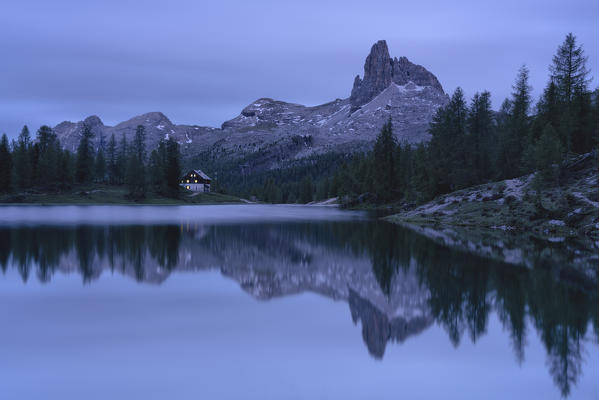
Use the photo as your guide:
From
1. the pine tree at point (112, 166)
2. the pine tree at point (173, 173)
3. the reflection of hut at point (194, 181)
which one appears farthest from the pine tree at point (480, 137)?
the reflection of hut at point (194, 181)

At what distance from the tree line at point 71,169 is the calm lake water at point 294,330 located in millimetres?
109860

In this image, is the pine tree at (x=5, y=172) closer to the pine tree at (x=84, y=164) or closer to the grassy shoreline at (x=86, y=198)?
the grassy shoreline at (x=86, y=198)

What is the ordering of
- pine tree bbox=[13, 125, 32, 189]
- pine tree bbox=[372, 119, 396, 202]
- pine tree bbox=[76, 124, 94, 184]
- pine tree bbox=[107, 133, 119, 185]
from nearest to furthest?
pine tree bbox=[372, 119, 396, 202], pine tree bbox=[13, 125, 32, 189], pine tree bbox=[76, 124, 94, 184], pine tree bbox=[107, 133, 119, 185]

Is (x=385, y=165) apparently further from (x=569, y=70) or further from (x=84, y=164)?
(x=84, y=164)

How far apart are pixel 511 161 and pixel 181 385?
230 ft

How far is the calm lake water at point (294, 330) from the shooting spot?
8984mm

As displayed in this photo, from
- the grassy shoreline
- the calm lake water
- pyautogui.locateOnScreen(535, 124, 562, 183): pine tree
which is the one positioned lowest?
the calm lake water

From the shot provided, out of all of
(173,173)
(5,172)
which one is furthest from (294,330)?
(173,173)

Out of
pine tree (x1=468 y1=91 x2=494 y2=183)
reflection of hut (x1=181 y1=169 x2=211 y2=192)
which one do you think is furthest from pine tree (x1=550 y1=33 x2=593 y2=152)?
reflection of hut (x1=181 y1=169 x2=211 y2=192)

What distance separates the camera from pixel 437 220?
5647 cm

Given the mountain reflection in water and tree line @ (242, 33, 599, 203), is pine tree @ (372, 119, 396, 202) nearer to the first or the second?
tree line @ (242, 33, 599, 203)

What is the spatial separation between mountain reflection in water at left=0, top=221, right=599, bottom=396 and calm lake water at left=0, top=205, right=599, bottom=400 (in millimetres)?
90

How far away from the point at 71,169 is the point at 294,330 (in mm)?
128970

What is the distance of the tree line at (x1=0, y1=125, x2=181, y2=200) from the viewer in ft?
391
